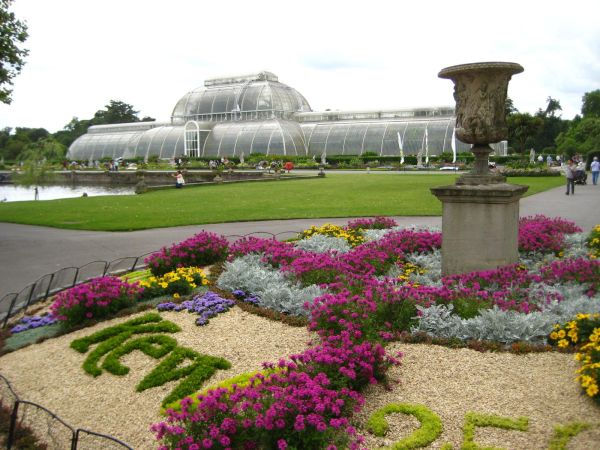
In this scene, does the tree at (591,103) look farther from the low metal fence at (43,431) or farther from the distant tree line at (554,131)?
the low metal fence at (43,431)

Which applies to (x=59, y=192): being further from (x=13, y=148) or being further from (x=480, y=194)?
(x=13, y=148)

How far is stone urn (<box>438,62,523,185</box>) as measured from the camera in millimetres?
7957

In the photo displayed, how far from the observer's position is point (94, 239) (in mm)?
14867

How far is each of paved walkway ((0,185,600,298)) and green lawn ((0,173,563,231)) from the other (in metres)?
0.97

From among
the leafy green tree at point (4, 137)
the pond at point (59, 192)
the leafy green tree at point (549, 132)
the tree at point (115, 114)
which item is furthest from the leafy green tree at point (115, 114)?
the leafy green tree at point (549, 132)

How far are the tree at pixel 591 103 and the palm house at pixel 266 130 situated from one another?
172ft

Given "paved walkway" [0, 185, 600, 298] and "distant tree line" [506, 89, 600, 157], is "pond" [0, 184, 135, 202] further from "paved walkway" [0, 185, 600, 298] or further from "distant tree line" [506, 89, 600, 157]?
"distant tree line" [506, 89, 600, 157]

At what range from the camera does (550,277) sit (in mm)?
7551

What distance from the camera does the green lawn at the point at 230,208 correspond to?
18466mm

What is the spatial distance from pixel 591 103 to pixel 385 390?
111 meters

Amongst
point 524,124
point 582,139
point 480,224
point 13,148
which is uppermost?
point 524,124

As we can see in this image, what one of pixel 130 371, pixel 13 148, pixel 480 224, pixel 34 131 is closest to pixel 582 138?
pixel 480 224

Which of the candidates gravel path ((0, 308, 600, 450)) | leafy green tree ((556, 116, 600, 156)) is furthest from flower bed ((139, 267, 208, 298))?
leafy green tree ((556, 116, 600, 156))

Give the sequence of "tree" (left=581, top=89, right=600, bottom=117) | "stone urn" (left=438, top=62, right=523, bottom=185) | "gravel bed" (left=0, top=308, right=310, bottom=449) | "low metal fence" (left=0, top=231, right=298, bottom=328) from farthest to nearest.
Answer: "tree" (left=581, top=89, right=600, bottom=117), "low metal fence" (left=0, top=231, right=298, bottom=328), "stone urn" (left=438, top=62, right=523, bottom=185), "gravel bed" (left=0, top=308, right=310, bottom=449)
